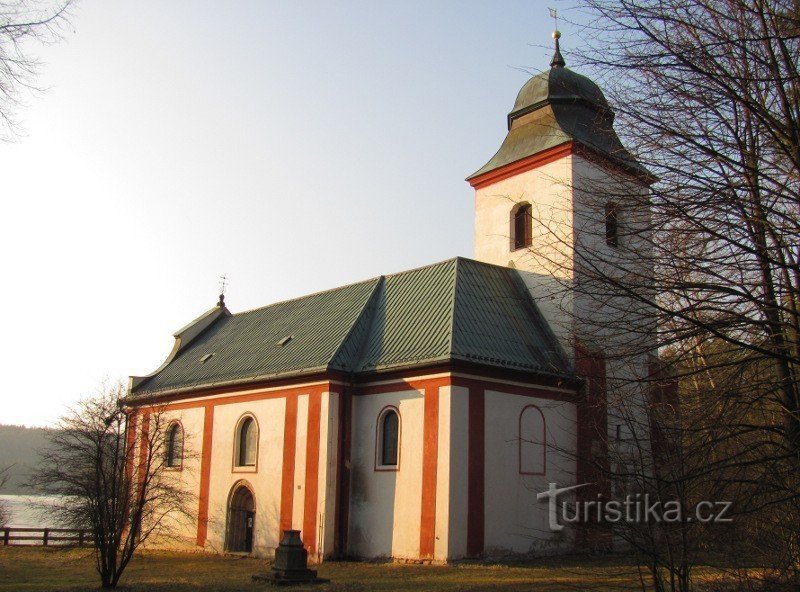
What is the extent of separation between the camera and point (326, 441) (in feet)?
76.4

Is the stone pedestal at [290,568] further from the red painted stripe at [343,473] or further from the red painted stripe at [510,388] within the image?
the red painted stripe at [510,388]

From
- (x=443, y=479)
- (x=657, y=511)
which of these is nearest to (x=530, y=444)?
(x=443, y=479)

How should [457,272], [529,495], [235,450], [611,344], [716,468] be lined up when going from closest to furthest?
[716,468] < [611,344] < [529,495] < [457,272] < [235,450]

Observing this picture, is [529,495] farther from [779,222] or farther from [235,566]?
[779,222]

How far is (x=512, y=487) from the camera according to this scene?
22.0m

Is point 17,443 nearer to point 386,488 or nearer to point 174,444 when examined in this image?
point 174,444

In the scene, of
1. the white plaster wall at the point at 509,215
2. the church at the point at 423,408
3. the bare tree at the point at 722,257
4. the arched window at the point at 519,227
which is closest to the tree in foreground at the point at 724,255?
the bare tree at the point at 722,257

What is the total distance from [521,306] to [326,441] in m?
7.73

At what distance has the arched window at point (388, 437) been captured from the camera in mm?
22938

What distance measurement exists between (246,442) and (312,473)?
4.58 meters

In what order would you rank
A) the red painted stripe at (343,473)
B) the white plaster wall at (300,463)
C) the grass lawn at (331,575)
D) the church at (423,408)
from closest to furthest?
the grass lawn at (331,575) → the church at (423,408) → the red painted stripe at (343,473) → the white plaster wall at (300,463)

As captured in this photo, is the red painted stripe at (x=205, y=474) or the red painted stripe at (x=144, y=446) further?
the red painted stripe at (x=205, y=474)

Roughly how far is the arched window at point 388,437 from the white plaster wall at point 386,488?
193 millimetres

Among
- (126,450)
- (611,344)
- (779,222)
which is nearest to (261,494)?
(126,450)
